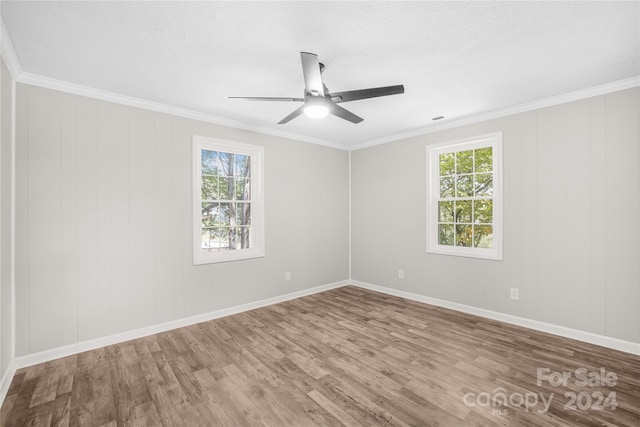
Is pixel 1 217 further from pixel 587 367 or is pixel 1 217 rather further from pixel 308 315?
pixel 587 367

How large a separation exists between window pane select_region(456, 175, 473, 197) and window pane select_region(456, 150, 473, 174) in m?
0.09

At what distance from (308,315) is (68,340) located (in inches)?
99.6

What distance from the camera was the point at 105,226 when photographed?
9.84ft

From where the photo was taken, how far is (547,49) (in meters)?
2.25

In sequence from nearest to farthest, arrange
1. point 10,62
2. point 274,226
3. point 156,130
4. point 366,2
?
point 366,2 < point 10,62 < point 156,130 < point 274,226

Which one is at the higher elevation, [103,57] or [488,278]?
[103,57]

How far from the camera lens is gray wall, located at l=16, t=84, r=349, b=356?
262 cm

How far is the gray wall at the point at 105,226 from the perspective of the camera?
2625mm

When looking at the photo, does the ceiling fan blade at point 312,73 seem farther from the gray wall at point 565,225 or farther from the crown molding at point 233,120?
the gray wall at point 565,225

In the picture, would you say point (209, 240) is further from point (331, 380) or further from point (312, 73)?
point (312, 73)

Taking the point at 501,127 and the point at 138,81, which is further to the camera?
the point at 501,127

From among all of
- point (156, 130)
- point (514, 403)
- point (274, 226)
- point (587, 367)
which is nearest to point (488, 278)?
point (587, 367)

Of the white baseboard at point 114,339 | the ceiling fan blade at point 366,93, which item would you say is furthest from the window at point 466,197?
the white baseboard at point 114,339

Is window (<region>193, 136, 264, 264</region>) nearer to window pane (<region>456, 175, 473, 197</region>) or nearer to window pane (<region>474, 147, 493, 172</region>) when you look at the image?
window pane (<region>456, 175, 473, 197</region>)
